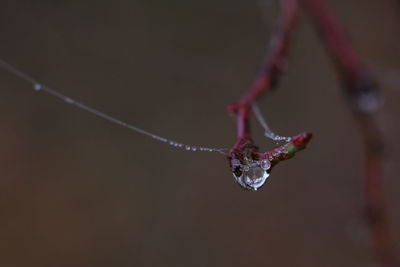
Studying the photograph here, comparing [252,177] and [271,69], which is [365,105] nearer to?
[271,69]

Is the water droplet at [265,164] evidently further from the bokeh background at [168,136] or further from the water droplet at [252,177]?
the bokeh background at [168,136]

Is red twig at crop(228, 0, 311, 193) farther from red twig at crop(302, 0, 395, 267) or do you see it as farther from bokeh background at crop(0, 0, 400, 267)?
bokeh background at crop(0, 0, 400, 267)

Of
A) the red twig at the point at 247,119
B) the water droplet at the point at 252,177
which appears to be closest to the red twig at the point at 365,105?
the red twig at the point at 247,119

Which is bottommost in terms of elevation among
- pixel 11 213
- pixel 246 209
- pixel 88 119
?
pixel 11 213

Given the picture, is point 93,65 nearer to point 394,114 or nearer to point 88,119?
point 88,119

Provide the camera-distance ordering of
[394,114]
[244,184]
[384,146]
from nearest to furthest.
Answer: [244,184]
[384,146]
[394,114]

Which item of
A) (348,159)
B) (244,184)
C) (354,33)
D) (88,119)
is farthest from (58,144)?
(244,184)

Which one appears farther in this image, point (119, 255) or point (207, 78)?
point (207, 78)

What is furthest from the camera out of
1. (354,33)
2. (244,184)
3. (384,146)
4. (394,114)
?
(354,33)

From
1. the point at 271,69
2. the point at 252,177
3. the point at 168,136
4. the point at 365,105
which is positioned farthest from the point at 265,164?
the point at 168,136
